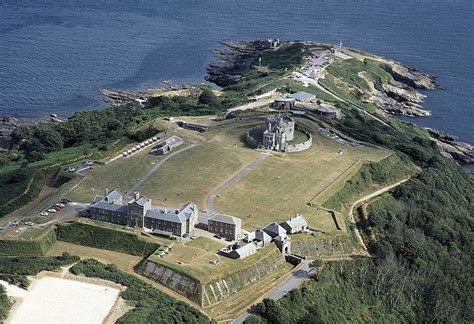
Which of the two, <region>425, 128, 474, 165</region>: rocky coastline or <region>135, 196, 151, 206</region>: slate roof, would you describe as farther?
<region>425, 128, 474, 165</region>: rocky coastline

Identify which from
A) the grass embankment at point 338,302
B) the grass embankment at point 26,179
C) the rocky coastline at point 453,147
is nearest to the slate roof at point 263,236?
the grass embankment at point 338,302

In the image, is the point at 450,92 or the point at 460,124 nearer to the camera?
the point at 460,124

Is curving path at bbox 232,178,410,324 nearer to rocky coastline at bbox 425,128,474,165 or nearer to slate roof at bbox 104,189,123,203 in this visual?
slate roof at bbox 104,189,123,203

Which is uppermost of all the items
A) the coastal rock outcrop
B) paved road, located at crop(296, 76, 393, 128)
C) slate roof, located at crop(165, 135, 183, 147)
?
slate roof, located at crop(165, 135, 183, 147)

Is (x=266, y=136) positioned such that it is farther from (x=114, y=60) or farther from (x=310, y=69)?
(x=114, y=60)

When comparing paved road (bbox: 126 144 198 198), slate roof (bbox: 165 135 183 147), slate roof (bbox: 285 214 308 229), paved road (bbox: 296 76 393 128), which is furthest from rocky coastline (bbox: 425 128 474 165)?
slate roof (bbox: 285 214 308 229)

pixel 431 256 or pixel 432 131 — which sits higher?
pixel 431 256

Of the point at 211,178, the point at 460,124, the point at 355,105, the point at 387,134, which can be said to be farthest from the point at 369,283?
the point at 460,124

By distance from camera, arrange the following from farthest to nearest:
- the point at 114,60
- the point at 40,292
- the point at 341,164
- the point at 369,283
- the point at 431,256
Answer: the point at 114,60 → the point at 341,164 → the point at 431,256 → the point at 369,283 → the point at 40,292
